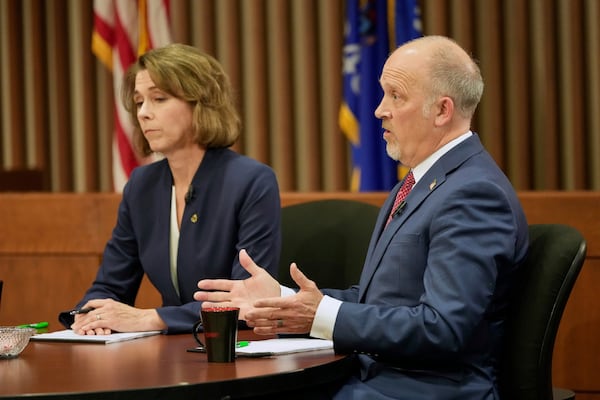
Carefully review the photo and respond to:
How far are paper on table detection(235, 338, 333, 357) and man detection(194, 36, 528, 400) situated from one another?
0.04m

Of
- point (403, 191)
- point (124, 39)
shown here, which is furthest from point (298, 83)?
point (403, 191)

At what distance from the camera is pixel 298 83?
5805 mm

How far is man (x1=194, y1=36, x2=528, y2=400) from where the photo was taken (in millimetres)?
2096

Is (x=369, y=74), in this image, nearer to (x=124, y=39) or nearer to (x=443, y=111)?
(x=124, y=39)

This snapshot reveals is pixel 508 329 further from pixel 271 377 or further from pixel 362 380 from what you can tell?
pixel 271 377

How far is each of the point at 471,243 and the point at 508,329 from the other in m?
0.29

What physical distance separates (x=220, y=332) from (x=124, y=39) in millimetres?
3714

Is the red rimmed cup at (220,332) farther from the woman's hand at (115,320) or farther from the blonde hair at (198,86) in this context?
the blonde hair at (198,86)

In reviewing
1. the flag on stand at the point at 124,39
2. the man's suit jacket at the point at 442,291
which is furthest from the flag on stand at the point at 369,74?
the man's suit jacket at the point at 442,291

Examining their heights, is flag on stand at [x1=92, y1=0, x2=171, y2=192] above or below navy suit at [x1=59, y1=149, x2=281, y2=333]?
above

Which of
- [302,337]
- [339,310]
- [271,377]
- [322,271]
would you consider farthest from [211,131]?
[271,377]

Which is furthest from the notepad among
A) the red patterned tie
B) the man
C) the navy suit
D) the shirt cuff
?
the red patterned tie

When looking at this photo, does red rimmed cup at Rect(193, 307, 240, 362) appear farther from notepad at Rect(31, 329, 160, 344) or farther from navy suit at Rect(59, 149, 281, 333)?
navy suit at Rect(59, 149, 281, 333)

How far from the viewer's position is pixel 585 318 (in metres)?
3.57
